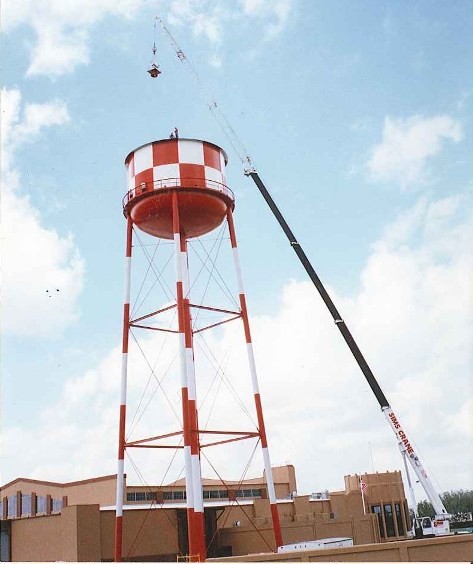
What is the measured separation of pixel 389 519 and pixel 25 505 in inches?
1007

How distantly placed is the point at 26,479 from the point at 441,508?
87.6 ft

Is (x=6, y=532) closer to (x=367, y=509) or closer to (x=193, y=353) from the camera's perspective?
(x=193, y=353)

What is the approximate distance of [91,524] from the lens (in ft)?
108

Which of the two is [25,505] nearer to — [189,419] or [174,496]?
[174,496]

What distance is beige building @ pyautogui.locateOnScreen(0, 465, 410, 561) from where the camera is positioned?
110ft

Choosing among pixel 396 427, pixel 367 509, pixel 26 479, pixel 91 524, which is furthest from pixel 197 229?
pixel 367 509

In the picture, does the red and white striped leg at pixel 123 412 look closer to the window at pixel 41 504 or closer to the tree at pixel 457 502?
the window at pixel 41 504

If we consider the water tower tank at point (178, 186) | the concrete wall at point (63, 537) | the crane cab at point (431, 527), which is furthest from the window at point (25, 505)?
the crane cab at point (431, 527)

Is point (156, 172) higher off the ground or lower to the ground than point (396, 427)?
Result: higher

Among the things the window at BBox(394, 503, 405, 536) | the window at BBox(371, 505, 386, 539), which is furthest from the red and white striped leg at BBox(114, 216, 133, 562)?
the window at BBox(394, 503, 405, 536)

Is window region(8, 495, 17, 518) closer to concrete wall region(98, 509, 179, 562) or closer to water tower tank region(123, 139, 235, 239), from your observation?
concrete wall region(98, 509, 179, 562)

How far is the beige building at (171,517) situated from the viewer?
3344 cm

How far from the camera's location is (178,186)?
94.8 feet

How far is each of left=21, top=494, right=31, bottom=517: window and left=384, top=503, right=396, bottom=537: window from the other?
25.0 meters
